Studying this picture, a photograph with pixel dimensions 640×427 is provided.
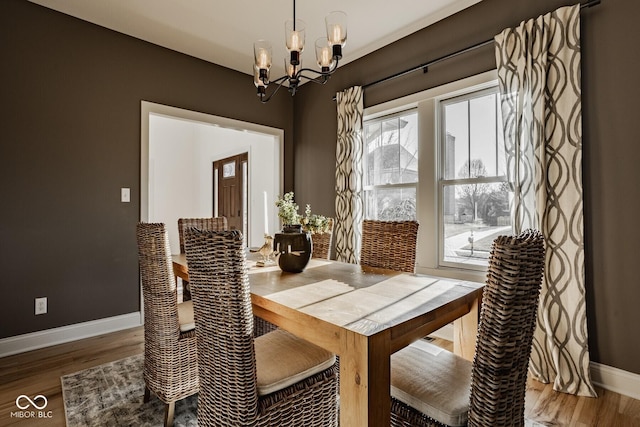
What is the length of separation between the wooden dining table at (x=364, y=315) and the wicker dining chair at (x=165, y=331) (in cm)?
46

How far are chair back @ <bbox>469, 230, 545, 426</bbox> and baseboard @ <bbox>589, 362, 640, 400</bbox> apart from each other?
1597 millimetres

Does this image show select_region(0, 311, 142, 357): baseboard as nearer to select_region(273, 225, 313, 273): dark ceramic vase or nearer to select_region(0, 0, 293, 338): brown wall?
select_region(0, 0, 293, 338): brown wall

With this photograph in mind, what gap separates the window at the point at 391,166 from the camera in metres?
3.23

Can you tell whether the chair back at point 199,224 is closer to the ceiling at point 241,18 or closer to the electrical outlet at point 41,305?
the electrical outlet at point 41,305

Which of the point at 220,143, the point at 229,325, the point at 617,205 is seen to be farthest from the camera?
the point at 220,143

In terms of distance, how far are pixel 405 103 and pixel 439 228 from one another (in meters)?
1.20

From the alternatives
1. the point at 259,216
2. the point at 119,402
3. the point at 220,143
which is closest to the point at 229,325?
the point at 119,402

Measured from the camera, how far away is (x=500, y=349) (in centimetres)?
95

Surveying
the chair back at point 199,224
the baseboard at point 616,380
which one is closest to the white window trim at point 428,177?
the baseboard at point 616,380

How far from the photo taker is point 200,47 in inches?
134

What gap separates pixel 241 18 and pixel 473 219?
2.61 metres

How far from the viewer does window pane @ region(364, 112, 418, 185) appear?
322cm

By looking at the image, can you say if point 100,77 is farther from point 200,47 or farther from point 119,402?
point 119,402

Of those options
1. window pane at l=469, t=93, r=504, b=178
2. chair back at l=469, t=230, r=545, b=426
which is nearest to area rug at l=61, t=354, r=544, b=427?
chair back at l=469, t=230, r=545, b=426
